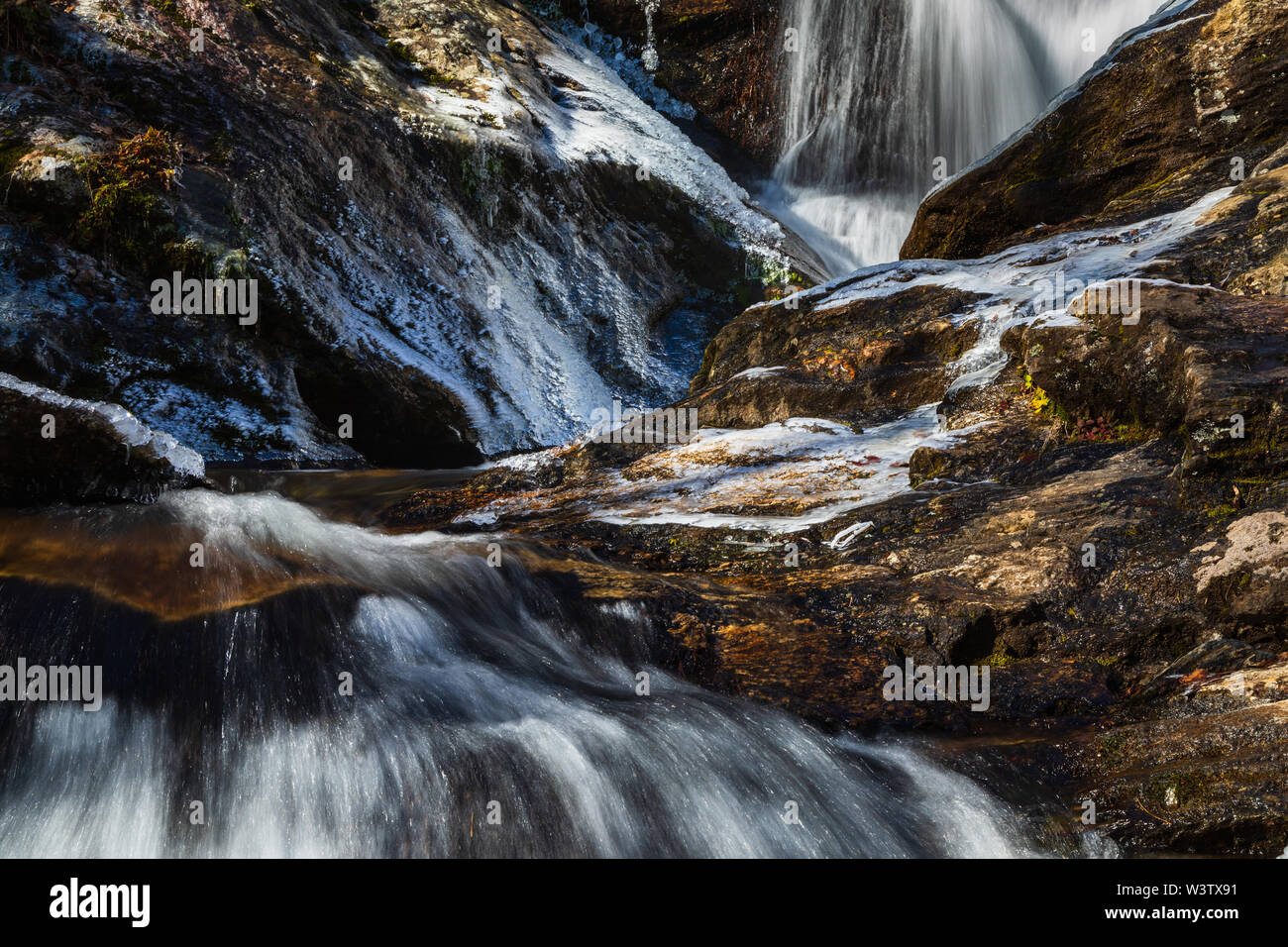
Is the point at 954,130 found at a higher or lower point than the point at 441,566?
higher

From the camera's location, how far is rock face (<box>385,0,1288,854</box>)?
4414 millimetres

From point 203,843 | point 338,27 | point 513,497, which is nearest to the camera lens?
point 203,843

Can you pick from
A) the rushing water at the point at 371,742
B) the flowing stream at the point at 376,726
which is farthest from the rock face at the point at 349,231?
the rushing water at the point at 371,742

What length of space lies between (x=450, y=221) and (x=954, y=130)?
49.6 feet

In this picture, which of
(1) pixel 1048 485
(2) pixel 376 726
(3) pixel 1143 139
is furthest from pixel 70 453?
(3) pixel 1143 139

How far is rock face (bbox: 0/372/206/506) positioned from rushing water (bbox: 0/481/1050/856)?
332 mm

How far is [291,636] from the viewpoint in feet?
15.7

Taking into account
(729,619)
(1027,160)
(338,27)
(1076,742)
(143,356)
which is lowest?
(1076,742)

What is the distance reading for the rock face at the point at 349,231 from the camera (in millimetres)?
10547

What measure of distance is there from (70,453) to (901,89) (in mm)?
23703

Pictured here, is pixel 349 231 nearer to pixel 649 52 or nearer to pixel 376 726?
pixel 376 726

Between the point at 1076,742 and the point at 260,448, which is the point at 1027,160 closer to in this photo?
the point at 1076,742

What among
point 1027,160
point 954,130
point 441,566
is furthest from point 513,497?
point 954,130

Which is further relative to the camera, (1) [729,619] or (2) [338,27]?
(2) [338,27]
